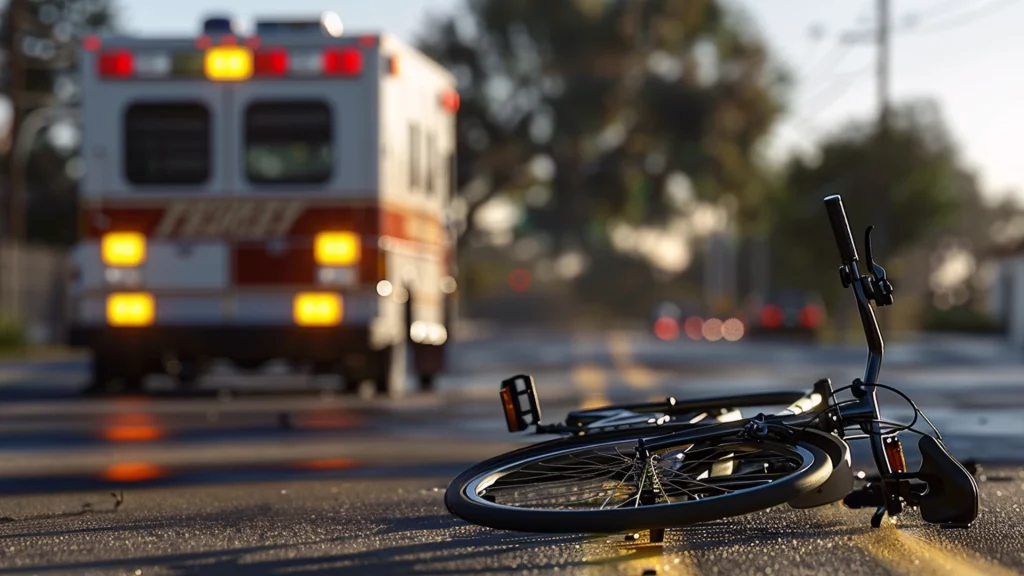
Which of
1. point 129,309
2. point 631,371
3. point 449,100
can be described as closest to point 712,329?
point 631,371

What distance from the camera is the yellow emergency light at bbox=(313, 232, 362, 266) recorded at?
55.4 feet

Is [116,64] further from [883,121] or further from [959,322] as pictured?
[959,322]

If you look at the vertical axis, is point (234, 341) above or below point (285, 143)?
below

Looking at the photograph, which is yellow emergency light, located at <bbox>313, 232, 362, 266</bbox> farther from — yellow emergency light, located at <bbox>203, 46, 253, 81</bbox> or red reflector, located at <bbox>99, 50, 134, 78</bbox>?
red reflector, located at <bbox>99, 50, 134, 78</bbox>

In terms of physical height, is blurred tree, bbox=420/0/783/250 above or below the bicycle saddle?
above

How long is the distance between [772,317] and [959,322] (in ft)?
48.0

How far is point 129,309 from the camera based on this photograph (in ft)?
56.1

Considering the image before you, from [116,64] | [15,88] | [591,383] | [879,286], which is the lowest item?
[591,383]

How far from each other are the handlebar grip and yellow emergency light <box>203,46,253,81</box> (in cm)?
1020

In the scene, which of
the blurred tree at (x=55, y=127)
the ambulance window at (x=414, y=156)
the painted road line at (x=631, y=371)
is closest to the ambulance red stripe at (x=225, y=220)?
the ambulance window at (x=414, y=156)

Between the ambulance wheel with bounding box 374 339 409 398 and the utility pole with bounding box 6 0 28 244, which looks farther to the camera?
the utility pole with bounding box 6 0 28 244

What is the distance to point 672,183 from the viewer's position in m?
62.3

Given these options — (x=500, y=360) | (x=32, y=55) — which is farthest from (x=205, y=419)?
(x=32, y=55)

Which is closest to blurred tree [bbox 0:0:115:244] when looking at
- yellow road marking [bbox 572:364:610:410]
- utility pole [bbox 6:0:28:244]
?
utility pole [bbox 6:0:28:244]
